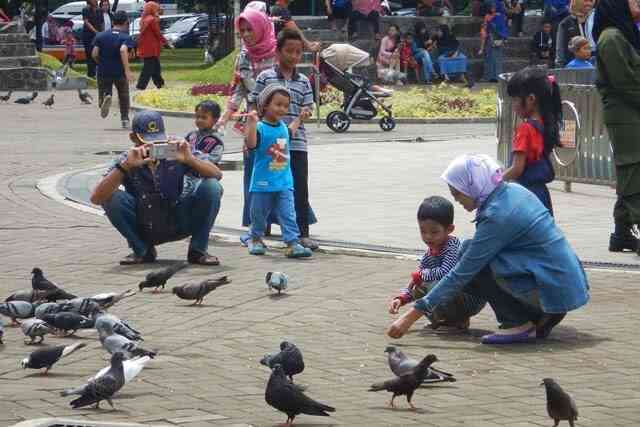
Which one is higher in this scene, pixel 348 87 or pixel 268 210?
pixel 268 210

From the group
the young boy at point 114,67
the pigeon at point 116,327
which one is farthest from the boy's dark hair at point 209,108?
the young boy at point 114,67

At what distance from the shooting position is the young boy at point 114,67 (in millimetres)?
25219

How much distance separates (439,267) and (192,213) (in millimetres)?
2913

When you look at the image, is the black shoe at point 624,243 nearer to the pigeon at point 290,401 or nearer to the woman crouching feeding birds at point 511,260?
the woman crouching feeding birds at point 511,260

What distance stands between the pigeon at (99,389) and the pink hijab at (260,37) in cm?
688

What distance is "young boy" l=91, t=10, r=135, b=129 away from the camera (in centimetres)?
2522

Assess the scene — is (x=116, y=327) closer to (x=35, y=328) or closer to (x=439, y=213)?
(x=35, y=328)

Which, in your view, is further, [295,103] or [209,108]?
[295,103]

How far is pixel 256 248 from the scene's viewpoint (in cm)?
1185

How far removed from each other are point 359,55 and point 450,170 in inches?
627

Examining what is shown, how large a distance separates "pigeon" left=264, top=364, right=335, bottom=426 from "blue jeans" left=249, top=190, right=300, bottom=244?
16.7ft

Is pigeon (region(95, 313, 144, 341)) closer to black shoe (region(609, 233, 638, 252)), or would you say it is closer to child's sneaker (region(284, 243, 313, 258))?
child's sneaker (region(284, 243, 313, 258))

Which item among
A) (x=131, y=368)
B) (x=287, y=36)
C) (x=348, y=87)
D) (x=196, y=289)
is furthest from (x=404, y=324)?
(x=348, y=87)

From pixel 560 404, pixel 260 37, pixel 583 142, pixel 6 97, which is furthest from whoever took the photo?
pixel 6 97
